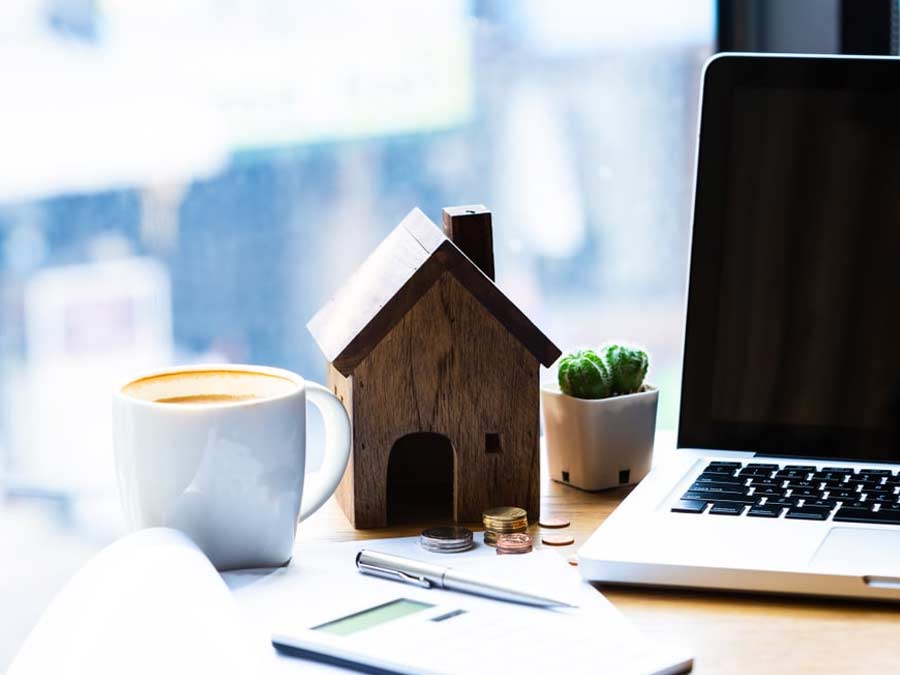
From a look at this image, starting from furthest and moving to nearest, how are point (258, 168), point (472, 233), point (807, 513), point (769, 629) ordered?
point (258, 168) → point (472, 233) → point (807, 513) → point (769, 629)

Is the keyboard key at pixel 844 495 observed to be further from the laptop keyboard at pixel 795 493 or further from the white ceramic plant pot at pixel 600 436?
the white ceramic plant pot at pixel 600 436

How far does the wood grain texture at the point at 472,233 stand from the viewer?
78 cm

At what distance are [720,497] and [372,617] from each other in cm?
24

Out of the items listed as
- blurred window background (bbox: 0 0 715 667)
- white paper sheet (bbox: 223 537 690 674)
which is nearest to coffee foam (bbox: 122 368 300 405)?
white paper sheet (bbox: 223 537 690 674)

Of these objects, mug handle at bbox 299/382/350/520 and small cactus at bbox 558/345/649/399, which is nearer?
mug handle at bbox 299/382/350/520

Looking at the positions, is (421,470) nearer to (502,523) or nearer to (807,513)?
(502,523)

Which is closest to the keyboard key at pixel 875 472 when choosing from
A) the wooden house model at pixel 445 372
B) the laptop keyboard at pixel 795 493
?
the laptop keyboard at pixel 795 493

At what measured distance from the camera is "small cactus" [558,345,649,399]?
0.81m

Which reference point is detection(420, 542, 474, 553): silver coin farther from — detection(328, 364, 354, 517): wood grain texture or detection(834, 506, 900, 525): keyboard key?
detection(834, 506, 900, 525): keyboard key

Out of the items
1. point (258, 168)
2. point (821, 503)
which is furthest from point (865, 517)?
point (258, 168)

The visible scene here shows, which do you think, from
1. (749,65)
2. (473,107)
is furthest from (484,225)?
(473,107)

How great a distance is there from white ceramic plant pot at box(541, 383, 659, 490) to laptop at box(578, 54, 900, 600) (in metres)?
0.04

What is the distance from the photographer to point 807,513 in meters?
0.68

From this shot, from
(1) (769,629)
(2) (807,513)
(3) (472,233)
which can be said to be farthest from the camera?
(3) (472,233)
